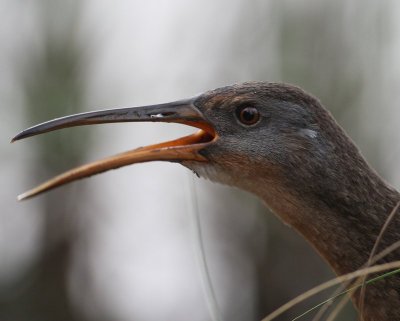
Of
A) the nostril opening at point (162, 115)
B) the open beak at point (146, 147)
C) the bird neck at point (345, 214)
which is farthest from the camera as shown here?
the nostril opening at point (162, 115)

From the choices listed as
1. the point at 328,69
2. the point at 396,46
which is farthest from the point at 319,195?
the point at 328,69

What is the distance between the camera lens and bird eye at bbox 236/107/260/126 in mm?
4770

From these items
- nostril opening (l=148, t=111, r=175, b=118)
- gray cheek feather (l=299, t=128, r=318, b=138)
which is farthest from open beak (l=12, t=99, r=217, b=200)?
gray cheek feather (l=299, t=128, r=318, b=138)

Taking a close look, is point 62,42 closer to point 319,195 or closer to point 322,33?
point 322,33

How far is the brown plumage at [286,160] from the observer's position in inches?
176

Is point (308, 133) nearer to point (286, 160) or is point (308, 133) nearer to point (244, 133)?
point (286, 160)

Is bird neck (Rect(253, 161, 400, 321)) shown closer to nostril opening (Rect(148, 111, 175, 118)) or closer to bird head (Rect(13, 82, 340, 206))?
bird head (Rect(13, 82, 340, 206))

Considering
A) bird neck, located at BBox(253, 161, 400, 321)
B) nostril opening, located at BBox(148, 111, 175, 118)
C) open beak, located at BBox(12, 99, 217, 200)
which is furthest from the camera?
nostril opening, located at BBox(148, 111, 175, 118)

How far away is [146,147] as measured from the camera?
470cm

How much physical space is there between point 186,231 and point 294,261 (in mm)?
984

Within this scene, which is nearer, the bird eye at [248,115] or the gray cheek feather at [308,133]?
the gray cheek feather at [308,133]

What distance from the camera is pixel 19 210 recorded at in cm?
927

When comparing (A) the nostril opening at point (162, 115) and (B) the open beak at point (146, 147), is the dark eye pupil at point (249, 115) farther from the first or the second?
(A) the nostril opening at point (162, 115)

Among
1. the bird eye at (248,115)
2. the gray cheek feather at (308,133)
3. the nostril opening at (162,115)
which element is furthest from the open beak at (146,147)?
the gray cheek feather at (308,133)
